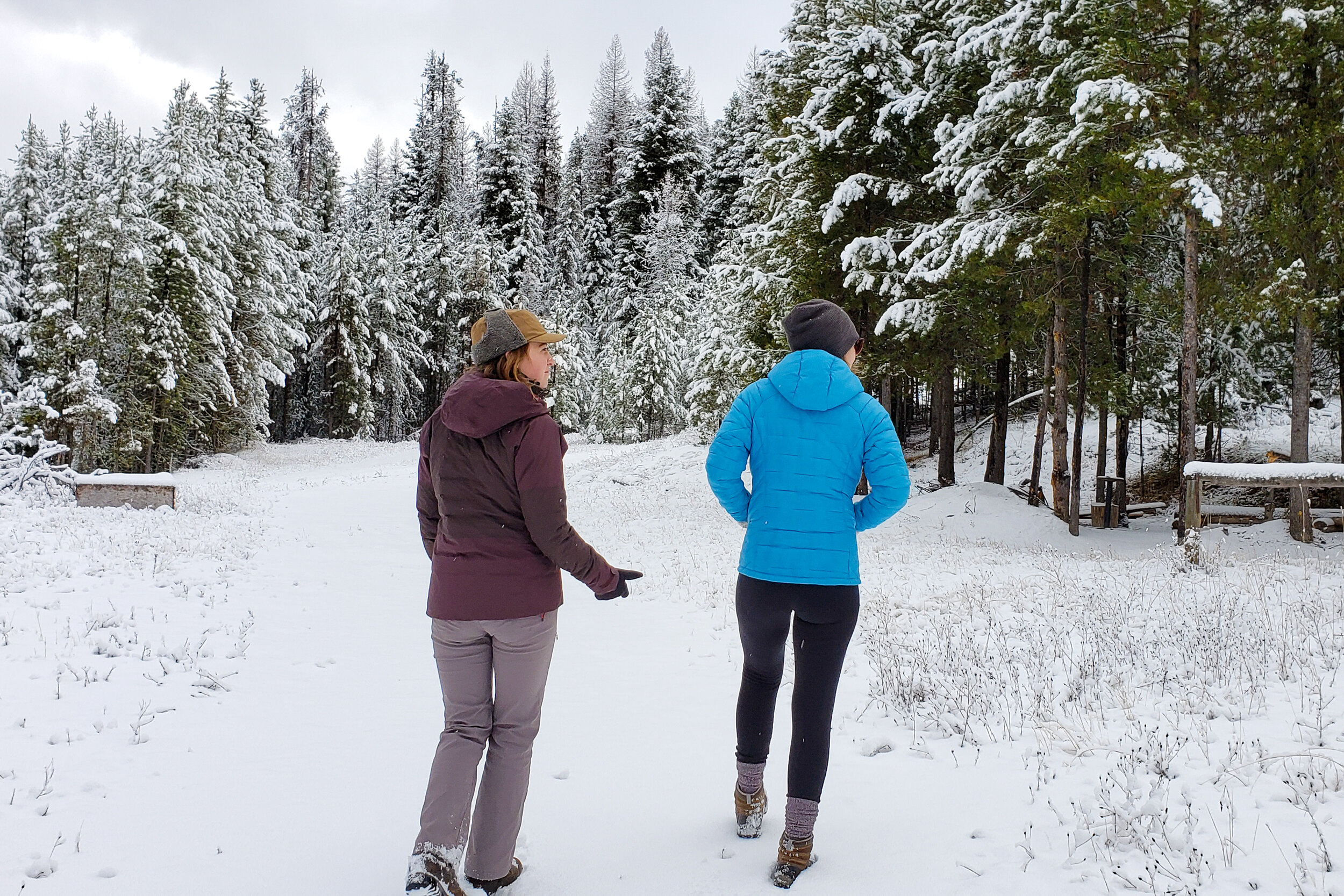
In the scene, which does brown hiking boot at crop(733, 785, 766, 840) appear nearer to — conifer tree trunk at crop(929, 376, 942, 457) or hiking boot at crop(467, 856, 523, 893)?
hiking boot at crop(467, 856, 523, 893)

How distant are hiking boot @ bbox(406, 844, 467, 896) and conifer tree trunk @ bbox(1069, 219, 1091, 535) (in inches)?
599

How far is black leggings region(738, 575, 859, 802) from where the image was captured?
3.13 meters

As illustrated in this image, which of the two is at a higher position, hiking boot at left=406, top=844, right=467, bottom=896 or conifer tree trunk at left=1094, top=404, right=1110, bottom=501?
conifer tree trunk at left=1094, top=404, right=1110, bottom=501

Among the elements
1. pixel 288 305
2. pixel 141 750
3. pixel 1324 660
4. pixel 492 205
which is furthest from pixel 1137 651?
pixel 492 205

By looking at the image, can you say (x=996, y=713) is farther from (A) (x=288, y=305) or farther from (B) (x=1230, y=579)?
(A) (x=288, y=305)

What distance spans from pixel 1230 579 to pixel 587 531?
12.1 metres

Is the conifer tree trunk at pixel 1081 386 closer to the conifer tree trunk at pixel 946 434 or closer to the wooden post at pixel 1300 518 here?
the wooden post at pixel 1300 518

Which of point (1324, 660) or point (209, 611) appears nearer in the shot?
point (1324, 660)

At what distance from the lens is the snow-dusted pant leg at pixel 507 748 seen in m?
2.98

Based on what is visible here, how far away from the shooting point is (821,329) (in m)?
3.40

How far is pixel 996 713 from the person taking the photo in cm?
484

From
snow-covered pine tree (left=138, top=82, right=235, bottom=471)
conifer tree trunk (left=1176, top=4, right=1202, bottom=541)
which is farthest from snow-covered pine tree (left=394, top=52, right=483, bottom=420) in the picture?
conifer tree trunk (left=1176, top=4, right=1202, bottom=541)

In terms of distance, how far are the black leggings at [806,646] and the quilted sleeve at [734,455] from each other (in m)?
0.35

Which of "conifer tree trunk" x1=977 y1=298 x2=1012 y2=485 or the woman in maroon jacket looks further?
"conifer tree trunk" x1=977 y1=298 x2=1012 y2=485
